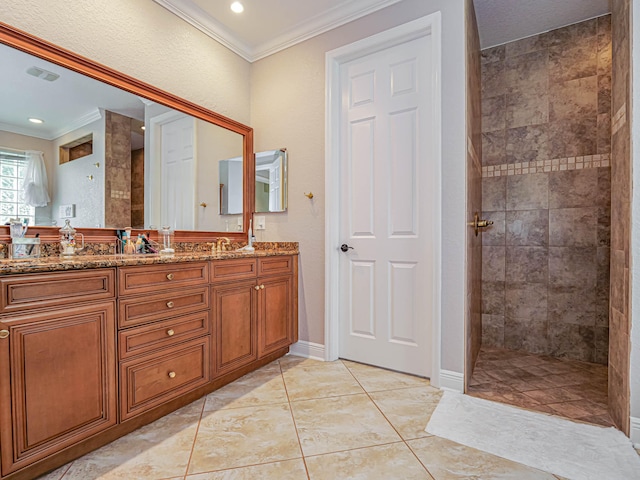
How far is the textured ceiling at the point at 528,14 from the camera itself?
7.97 feet

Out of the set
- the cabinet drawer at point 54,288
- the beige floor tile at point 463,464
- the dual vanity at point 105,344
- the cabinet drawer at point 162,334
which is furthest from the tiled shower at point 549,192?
the cabinet drawer at point 54,288

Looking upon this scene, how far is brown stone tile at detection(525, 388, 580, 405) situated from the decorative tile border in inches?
67.5

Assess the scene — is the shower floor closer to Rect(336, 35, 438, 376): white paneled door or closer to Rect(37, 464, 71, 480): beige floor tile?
Rect(336, 35, 438, 376): white paneled door

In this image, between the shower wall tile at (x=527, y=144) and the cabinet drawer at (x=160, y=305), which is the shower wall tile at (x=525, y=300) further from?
the cabinet drawer at (x=160, y=305)

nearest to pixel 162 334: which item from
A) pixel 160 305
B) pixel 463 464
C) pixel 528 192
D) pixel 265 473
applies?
pixel 160 305

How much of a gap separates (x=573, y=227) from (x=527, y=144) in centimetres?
79

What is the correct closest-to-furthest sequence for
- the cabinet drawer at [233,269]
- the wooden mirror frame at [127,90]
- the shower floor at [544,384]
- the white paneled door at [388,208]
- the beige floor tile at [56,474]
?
the beige floor tile at [56,474]
the wooden mirror frame at [127,90]
the shower floor at [544,384]
the cabinet drawer at [233,269]
the white paneled door at [388,208]

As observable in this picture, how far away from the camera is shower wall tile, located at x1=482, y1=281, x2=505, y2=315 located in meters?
2.95

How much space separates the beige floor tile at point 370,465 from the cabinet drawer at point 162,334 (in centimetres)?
89

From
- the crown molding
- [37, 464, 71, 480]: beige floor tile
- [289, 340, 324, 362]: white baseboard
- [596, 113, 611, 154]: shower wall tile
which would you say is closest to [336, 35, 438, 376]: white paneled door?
[289, 340, 324, 362]: white baseboard

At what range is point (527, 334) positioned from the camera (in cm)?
284

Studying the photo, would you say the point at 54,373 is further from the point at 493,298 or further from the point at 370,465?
the point at 493,298

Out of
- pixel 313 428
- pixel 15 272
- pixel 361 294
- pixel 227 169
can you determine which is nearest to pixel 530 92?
pixel 361 294

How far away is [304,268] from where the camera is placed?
269cm
